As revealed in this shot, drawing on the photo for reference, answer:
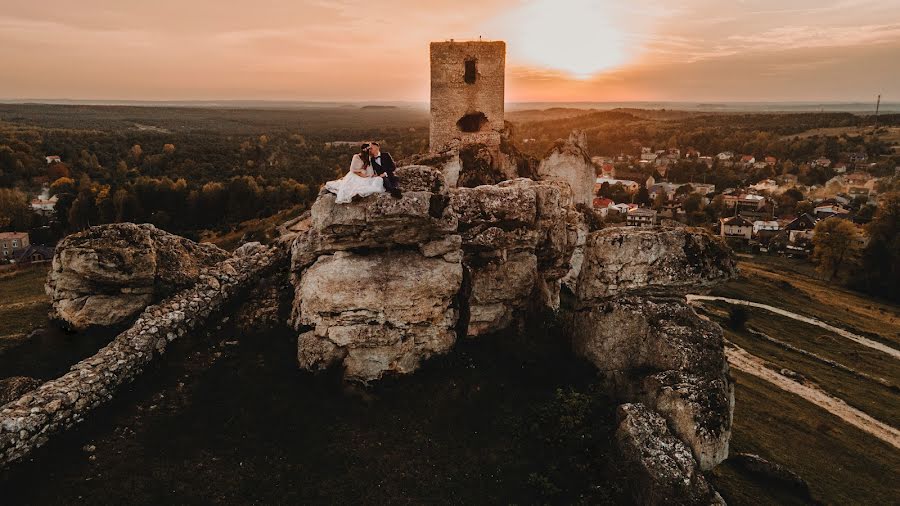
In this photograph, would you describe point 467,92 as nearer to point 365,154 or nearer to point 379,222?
point 365,154

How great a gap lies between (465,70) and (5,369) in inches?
1049

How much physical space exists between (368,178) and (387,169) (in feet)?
1.80

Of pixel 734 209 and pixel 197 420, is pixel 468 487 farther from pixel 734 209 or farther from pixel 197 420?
pixel 734 209

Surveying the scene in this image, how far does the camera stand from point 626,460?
35.6 feet

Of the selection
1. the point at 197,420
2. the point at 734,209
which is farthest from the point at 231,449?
the point at 734,209

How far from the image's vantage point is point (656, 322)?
13.0 meters

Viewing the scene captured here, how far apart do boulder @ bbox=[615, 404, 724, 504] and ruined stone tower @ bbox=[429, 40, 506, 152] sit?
22066 mm

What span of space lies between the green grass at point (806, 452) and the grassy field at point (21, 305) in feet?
62.5

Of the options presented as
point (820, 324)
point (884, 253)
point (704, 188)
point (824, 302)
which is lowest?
point (824, 302)

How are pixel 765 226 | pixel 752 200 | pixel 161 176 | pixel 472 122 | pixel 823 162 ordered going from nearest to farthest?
pixel 472 122 → pixel 161 176 → pixel 765 226 → pixel 752 200 → pixel 823 162

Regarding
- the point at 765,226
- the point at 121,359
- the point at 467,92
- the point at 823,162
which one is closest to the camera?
the point at 121,359

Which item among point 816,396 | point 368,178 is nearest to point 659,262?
point 368,178

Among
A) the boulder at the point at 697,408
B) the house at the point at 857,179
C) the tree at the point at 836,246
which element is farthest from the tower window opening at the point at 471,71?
the house at the point at 857,179

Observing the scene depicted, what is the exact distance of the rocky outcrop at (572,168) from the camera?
34031 mm
